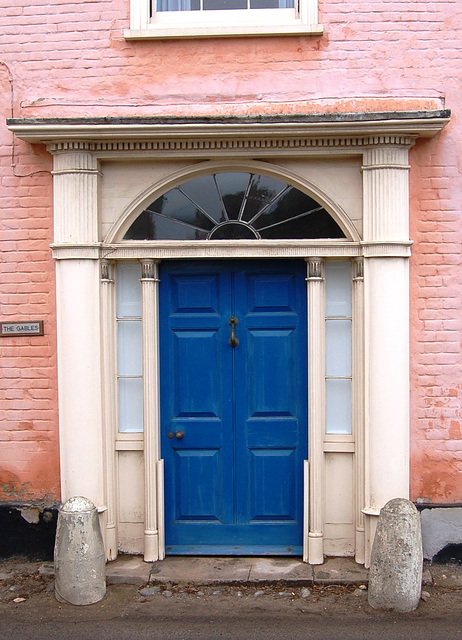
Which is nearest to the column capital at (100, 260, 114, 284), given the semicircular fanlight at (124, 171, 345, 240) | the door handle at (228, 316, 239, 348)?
the semicircular fanlight at (124, 171, 345, 240)

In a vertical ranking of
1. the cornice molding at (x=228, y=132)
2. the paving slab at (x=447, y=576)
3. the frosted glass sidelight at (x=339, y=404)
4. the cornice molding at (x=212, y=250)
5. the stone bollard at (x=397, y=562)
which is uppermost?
the cornice molding at (x=228, y=132)

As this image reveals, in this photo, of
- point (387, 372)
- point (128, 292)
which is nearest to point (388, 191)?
point (387, 372)

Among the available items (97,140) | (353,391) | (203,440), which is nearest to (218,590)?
(203,440)

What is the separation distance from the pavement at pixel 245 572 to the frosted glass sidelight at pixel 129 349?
157 cm

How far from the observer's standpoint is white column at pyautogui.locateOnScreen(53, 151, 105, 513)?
564cm

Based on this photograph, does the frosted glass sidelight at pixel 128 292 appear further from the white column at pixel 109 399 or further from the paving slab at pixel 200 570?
the paving slab at pixel 200 570

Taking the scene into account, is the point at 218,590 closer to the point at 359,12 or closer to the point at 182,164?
the point at 182,164

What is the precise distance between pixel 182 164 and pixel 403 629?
384 cm

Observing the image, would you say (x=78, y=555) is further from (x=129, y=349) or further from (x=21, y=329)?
(x=21, y=329)

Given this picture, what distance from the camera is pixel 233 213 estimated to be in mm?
5781

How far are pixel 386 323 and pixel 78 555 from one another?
2908mm

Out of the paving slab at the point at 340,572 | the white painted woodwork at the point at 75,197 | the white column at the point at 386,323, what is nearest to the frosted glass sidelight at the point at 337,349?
the white column at the point at 386,323

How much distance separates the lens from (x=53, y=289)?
5797 millimetres

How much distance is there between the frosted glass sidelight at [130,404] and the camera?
234 inches
